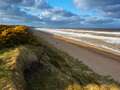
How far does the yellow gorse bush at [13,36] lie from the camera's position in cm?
757

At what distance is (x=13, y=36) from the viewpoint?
7.78 m

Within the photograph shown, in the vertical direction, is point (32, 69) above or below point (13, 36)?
below

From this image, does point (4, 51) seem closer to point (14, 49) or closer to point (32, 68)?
point (14, 49)

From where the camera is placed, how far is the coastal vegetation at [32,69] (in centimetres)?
630

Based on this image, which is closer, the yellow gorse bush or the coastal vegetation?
the coastal vegetation

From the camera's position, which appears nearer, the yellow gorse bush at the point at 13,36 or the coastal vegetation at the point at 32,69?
the coastal vegetation at the point at 32,69

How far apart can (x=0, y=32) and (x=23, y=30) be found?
1.89 feet

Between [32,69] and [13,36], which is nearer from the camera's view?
[32,69]

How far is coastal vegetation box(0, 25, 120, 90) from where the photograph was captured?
630cm

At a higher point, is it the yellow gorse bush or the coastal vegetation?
the yellow gorse bush

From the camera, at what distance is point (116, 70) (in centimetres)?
→ 1595

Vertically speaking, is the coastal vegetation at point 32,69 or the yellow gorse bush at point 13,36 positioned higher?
the yellow gorse bush at point 13,36

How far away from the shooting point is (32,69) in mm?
7156

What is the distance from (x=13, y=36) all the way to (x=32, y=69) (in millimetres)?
1095
